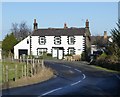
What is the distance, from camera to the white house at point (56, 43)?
269 ft

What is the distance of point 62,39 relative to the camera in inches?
3278

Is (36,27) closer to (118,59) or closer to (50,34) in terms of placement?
(50,34)

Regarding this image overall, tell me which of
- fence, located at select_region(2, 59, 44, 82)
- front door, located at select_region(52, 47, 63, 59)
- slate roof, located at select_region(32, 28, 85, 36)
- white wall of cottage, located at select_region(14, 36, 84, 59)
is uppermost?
slate roof, located at select_region(32, 28, 85, 36)

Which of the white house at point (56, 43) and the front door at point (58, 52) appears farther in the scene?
the white house at point (56, 43)

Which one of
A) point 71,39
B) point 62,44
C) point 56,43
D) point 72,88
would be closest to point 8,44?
point 56,43

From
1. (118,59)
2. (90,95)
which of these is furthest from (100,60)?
(90,95)

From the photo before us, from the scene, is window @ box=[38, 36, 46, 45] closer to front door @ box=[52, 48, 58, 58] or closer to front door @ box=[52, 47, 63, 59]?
front door @ box=[52, 48, 58, 58]

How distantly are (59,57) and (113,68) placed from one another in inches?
1373

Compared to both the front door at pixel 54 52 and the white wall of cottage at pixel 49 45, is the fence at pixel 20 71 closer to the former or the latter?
the front door at pixel 54 52

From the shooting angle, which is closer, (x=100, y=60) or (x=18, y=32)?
(x=100, y=60)

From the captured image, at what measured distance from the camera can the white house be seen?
81938mm

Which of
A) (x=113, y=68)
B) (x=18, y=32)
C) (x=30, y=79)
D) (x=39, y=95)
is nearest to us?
(x=39, y=95)

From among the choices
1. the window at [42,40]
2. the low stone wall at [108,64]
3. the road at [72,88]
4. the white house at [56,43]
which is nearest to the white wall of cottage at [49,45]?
the white house at [56,43]

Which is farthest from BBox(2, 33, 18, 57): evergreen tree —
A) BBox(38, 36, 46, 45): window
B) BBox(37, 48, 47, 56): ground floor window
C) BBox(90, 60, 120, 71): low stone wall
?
BBox(90, 60, 120, 71): low stone wall
